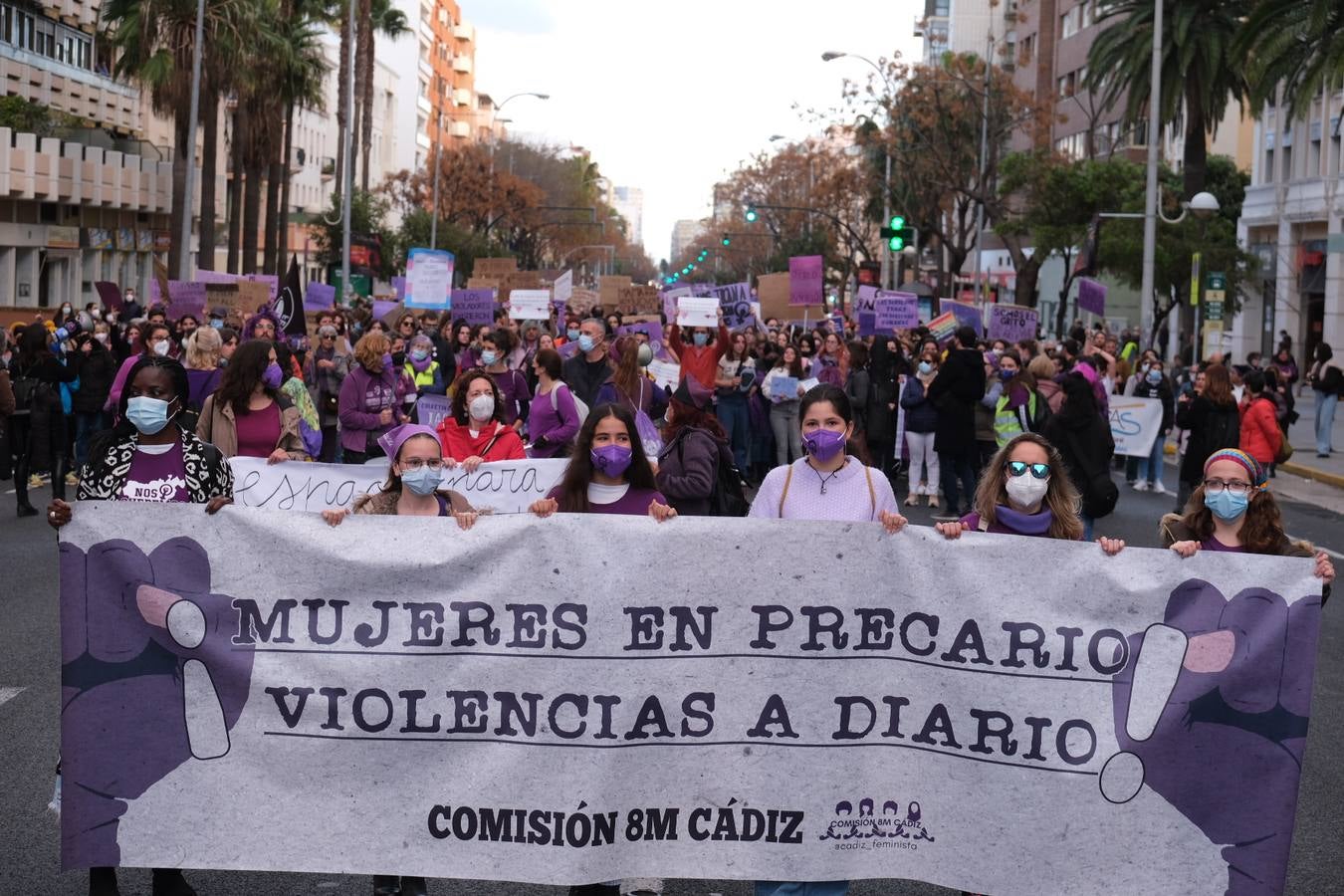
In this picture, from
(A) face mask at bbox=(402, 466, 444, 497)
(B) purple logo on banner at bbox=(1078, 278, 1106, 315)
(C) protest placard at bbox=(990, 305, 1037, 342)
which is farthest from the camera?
(B) purple logo on banner at bbox=(1078, 278, 1106, 315)

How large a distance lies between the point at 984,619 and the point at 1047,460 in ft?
2.59

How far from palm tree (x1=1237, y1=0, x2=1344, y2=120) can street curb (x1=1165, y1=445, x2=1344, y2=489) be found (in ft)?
26.8

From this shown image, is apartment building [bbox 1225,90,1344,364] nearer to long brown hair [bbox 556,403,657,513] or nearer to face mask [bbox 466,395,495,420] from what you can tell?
face mask [bbox 466,395,495,420]

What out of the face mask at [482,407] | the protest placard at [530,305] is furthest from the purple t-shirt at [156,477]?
the protest placard at [530,305]

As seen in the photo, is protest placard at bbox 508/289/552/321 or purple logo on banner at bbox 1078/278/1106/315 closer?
protest placard at bbox 508/289/552/321

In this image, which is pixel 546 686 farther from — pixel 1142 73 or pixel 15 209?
pixel 15 209

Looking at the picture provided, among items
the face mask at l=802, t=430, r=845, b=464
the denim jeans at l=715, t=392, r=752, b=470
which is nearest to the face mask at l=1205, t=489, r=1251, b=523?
the face mask at l=802, t=430, r=845, b=464

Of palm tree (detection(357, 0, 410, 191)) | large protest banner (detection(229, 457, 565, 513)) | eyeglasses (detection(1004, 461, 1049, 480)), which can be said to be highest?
palm tree (detection(357, 0, 410, 191))

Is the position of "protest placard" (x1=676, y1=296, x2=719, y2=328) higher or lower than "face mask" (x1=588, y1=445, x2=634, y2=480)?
higher

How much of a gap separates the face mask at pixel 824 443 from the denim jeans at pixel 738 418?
1344 centimetres

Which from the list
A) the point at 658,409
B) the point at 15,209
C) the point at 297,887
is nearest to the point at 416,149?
the point at 15,209

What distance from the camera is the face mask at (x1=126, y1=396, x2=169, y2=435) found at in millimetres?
5914

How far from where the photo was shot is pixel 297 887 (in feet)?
18.9

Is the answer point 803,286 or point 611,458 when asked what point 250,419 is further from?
point 803,286
